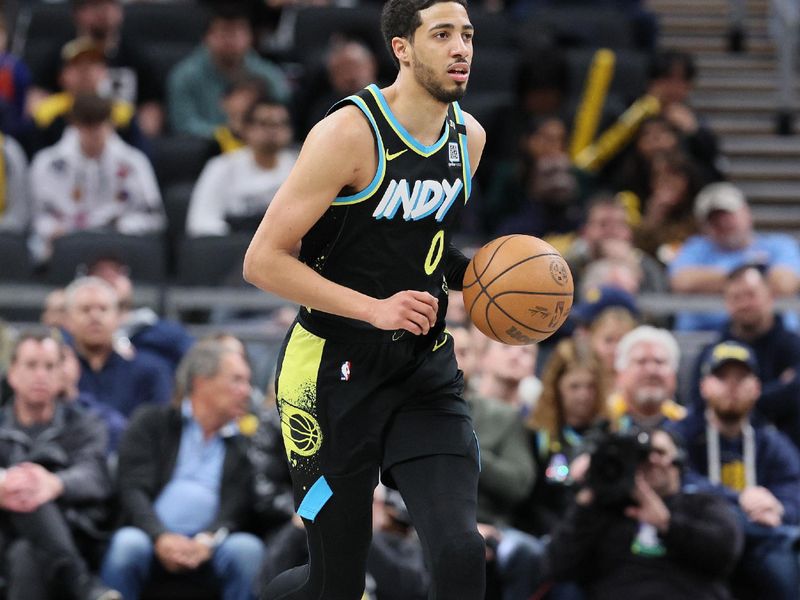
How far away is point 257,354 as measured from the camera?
28.2ft

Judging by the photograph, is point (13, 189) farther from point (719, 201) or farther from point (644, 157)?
point (719, 201)

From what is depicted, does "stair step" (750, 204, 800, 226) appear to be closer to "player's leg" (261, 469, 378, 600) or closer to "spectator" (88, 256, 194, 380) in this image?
"spectator" (88, 256, 194, 380)

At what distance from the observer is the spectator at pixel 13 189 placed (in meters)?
10.1

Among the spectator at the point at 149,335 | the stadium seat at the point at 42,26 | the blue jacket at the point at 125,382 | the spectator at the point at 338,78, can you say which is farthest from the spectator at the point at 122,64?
the blue jacket at the point at 125,382

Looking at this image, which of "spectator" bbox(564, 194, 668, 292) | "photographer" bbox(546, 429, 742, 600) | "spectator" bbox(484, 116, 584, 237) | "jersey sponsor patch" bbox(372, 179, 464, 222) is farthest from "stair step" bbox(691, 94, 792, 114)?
"jersey sponsor patch" bbox(372, 179, 464, 222)

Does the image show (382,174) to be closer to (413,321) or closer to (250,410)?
(413,321)

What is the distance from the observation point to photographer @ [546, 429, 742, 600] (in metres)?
6.66

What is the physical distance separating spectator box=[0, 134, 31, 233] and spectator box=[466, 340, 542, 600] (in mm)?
3981

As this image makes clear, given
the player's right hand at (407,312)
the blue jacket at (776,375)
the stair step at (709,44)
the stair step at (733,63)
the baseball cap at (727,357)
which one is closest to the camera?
the player's right hand at (407,312)

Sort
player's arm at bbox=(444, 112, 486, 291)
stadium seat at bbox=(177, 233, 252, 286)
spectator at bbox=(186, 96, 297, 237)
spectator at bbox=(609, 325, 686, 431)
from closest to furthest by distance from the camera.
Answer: player's arm at bbox=(444, 112, 486, 291)
spectator at bbox=(609, 325, 686, 431)
stadium seat at bbox=(177, 233, 252, 286)
spectator at bbox=(186, 96, 297, 237)

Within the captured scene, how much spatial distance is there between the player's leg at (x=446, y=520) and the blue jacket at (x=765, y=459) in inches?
119

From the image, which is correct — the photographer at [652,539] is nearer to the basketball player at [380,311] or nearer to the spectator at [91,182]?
the basketball player at [380,311]

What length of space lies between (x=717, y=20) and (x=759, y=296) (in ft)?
20.4

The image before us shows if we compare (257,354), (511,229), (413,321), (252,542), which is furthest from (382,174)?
(511,229)
